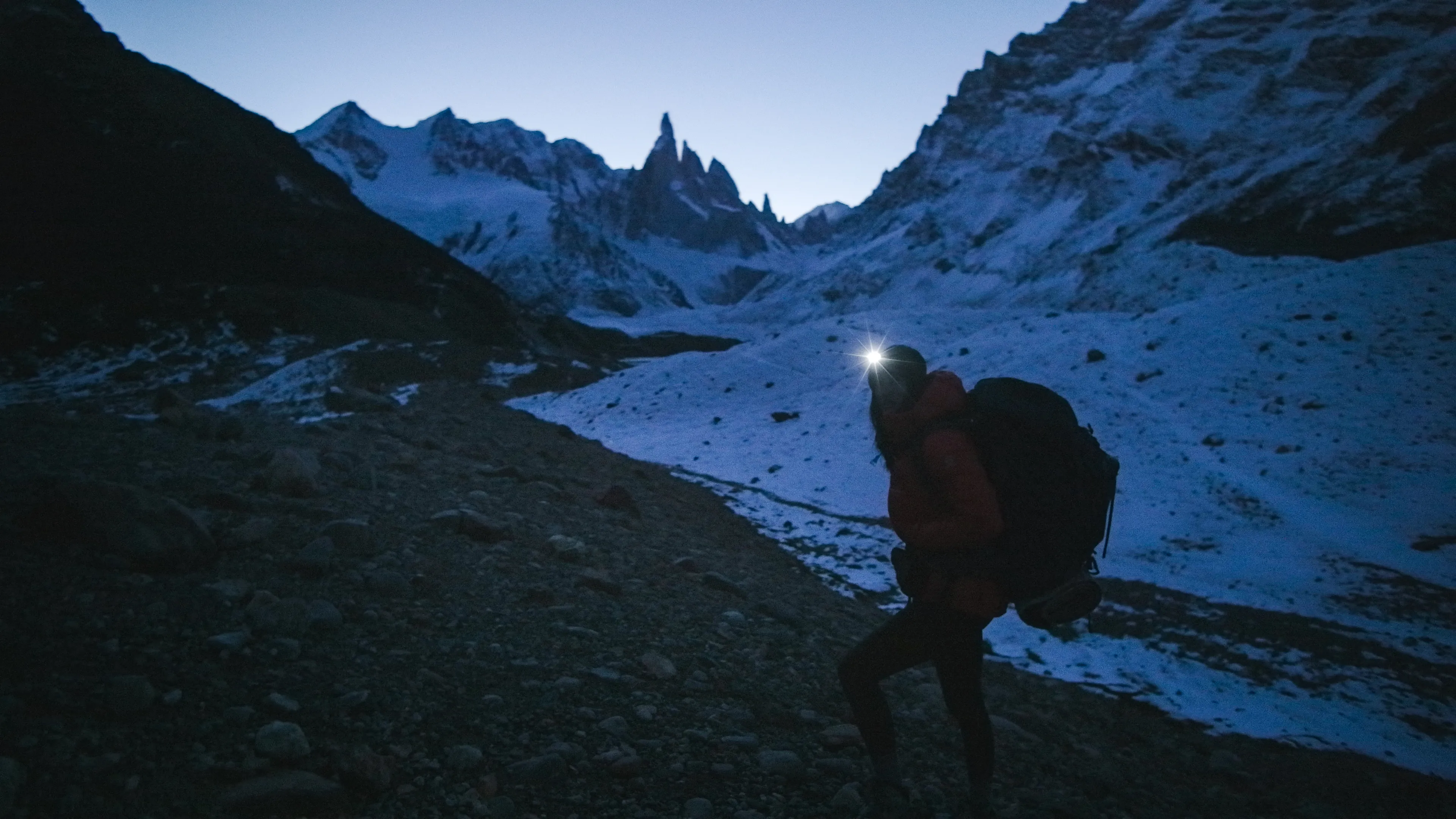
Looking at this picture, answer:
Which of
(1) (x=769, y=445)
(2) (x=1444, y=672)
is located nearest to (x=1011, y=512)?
(2) (x=1444, y=672)

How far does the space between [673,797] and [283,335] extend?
38780 mm

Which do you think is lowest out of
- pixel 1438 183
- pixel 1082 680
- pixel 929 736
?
pixel 1082 680

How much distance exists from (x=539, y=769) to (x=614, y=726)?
62 centimetres

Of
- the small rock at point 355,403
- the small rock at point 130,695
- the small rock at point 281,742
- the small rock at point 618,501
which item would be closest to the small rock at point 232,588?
the small rock at point 130,695

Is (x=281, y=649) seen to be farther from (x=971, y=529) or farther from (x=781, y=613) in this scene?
(x=781, y=613)

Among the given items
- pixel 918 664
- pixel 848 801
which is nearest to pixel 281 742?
pixel 848 801

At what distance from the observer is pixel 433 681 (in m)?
3.79

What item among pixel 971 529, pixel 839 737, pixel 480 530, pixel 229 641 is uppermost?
pixel 971 529

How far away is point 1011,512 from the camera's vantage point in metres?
3.41

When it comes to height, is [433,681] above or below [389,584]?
below

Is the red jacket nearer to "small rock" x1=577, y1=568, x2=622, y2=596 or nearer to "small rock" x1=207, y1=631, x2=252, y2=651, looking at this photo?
"small rock" x1=577, y1=568, x2=622, y2=596

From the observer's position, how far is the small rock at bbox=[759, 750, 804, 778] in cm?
383

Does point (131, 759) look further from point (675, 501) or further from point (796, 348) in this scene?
point (796, 348)

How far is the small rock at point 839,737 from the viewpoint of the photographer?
4336 mm
